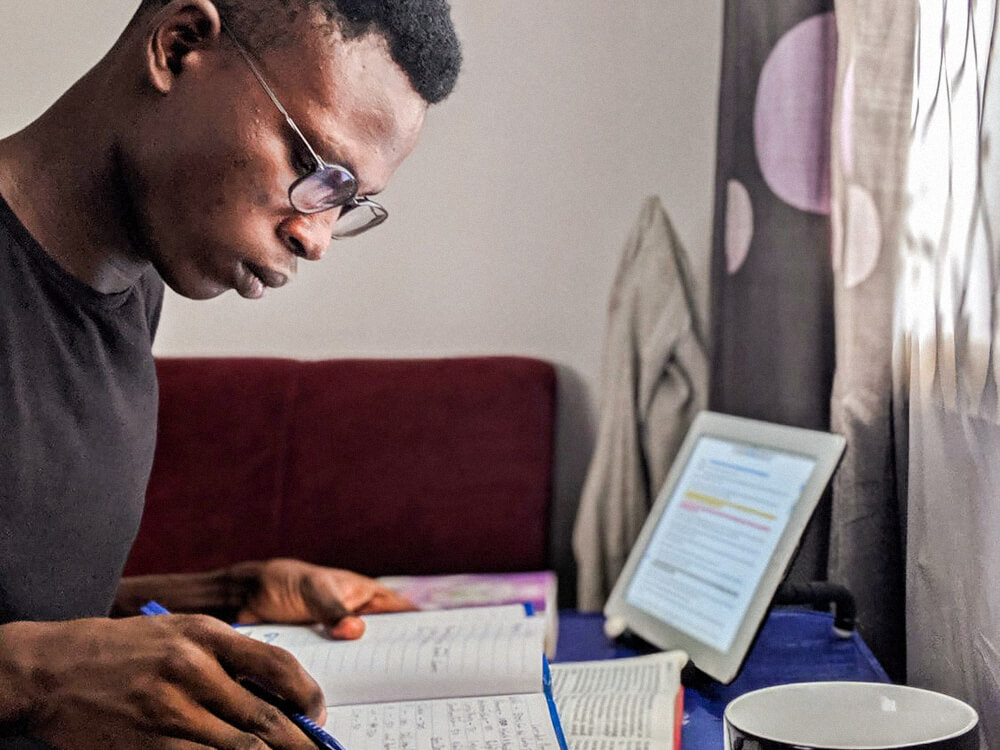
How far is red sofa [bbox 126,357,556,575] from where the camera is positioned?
170 cm

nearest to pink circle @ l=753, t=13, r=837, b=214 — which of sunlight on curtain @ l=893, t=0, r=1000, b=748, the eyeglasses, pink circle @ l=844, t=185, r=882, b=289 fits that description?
pink circle @ l=844, t=185, r=882, b=289

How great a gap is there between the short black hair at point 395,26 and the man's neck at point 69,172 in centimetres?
10

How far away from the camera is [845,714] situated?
72 centimetres

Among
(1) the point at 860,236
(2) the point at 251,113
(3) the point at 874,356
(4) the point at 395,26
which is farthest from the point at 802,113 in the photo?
(2) the point at 251,113

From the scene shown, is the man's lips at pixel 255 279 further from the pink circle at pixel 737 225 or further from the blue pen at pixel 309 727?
the pink circle at pixel 737 225

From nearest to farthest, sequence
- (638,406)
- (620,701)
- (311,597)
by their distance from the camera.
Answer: (620,701) < (311,597) < (638,406)

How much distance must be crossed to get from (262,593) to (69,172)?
520 millimetres

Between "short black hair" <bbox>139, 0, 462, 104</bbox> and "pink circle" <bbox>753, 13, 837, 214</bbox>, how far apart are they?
58cm

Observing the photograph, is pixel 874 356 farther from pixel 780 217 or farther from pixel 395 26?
pixel 395 26

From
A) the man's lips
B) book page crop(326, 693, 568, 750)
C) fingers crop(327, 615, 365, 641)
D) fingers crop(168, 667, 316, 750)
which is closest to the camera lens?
fingers crop(168, 667, 316, 750)

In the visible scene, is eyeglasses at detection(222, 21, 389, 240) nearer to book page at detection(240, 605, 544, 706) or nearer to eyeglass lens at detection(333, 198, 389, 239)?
eyeglass lens at detection(333, 198, 389, 239)

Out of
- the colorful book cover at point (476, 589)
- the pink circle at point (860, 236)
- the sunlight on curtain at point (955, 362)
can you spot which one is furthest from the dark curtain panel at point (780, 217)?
the colorful book cover at point (476, 589)

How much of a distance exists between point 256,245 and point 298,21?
183 mm

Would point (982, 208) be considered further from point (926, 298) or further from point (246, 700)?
point (246, 700)
